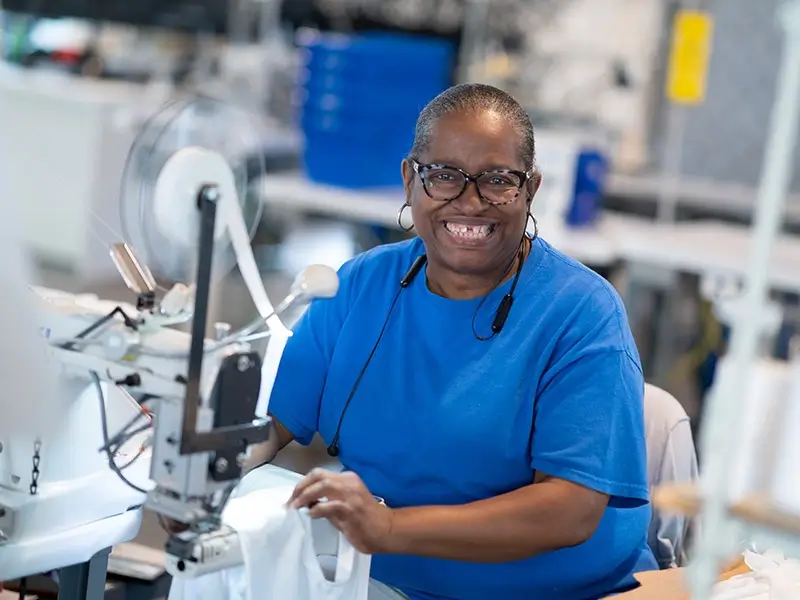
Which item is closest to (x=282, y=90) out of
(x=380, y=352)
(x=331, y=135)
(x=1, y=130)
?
(x=331, y=135)

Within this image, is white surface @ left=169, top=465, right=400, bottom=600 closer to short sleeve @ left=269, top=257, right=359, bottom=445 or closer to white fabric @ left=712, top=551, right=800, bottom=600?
short sleeve @ left=269, top=257, right=359, bottom=445

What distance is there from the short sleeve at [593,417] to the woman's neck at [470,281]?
0.14m

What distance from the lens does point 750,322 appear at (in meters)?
0.96

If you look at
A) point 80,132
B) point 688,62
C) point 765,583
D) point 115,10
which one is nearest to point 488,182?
point 765,583

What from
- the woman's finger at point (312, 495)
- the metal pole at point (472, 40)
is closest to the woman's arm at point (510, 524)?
the woman's finger at point (312, 495)

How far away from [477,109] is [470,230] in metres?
0.17

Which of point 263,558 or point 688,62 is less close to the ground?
point 688,62

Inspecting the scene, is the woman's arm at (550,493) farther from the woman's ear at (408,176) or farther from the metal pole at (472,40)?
the metal pole at (472,40)

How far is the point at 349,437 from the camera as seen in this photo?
1.75 m

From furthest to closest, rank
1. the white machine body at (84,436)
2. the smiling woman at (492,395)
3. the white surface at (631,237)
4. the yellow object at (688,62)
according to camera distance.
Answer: the yellow object at (688,62) < the white surface at (631,237) < the smiling woman at (492,395) < the white machine body at (84,436)

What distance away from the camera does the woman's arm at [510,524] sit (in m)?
1.48

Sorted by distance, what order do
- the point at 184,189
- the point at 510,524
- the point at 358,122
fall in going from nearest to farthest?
the point at 184,189
the point at 510,524
the point at 358,122

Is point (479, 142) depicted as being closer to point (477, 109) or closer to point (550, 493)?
Answer: point (477, 109)

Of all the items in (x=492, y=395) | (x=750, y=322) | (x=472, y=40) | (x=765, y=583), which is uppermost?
(x=472, y=40)
